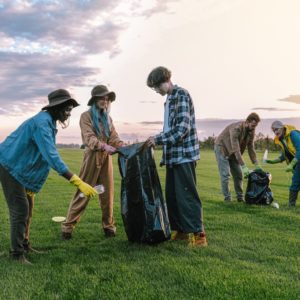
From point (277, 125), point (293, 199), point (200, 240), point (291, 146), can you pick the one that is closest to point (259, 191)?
point (293, 199)

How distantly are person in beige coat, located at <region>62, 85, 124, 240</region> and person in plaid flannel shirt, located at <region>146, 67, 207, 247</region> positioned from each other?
750 mm

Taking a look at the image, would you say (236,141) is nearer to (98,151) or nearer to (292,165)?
(292,165)

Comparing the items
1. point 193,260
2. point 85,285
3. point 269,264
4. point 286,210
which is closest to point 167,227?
point 193,260

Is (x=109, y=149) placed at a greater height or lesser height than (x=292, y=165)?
greater

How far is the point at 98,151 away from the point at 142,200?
1.05 metres

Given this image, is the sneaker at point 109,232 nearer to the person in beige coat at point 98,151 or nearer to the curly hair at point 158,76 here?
the person in beige coat at point 98,151

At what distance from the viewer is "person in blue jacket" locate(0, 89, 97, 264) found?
16.2 feet

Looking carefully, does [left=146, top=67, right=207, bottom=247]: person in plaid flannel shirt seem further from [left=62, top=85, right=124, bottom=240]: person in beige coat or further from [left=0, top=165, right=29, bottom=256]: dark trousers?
[left=0, top=165, right=29, bottom=256]: dark trousers

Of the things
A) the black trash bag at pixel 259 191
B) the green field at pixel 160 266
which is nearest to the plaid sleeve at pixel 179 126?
the green field at pixel 160 266

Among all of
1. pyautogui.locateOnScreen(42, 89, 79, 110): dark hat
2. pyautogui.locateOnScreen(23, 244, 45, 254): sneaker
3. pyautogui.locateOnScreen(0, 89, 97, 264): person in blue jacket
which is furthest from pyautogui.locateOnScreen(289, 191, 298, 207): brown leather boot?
pyautogui.locateOnScreen(42, 89, 79, 110): dark hat

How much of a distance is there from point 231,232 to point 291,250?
1157 millimetres

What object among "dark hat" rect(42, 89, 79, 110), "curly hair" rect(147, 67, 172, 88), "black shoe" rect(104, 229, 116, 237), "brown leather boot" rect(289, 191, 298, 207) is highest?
"curly hair" rect(147, 67, 172, 88)

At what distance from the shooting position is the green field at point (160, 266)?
4.11 metres

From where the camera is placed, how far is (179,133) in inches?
221
